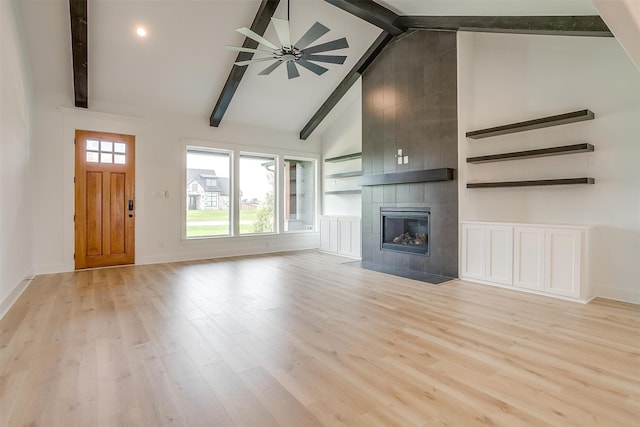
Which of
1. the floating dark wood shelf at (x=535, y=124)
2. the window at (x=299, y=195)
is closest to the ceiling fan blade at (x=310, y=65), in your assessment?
the floating dark wood shelf at (x=535, y=124)

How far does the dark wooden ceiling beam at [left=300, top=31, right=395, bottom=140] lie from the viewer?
224 inches

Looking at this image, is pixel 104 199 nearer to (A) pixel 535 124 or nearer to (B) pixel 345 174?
(B) pixel 345 174

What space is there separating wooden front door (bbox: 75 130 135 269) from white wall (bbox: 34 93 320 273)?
12 cm

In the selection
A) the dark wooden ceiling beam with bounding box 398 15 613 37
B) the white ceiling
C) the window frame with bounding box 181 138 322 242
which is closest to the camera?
the dark wooden ceiling beam with bounding box 398 15 613 37

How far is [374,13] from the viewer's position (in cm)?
468

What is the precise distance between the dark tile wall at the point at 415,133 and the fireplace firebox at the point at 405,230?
0.35 feet

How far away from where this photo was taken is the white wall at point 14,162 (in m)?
3.32

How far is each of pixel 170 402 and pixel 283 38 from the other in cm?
376

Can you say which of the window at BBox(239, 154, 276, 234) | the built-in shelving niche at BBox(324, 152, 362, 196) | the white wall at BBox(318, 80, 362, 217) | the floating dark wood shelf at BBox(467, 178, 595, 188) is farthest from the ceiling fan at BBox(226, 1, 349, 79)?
the window at BBox(239, 154, 276, 234)

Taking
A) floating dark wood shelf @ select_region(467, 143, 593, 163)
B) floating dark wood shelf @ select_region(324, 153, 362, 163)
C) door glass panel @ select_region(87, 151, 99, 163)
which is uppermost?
floating dark wood shelf @ select_region(324, 153, 362, 163)

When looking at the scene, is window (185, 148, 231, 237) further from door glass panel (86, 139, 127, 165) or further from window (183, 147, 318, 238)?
door glass panel (86, 139, 127, 165)

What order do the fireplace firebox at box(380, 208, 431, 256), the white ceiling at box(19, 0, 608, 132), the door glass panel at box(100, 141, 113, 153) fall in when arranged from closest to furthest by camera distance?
the white ceiling at box(19, 0, 608, 132)
the fireplace firebox at box(380, 208, 431, 256)
the door glass panel at box(100, 141, 113, 153)

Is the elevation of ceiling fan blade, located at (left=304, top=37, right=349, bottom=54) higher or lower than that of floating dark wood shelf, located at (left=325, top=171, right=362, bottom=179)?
higher

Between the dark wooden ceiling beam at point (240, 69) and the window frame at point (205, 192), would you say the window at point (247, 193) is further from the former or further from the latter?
the dark wooden ceiling beam at point (240, 69)
